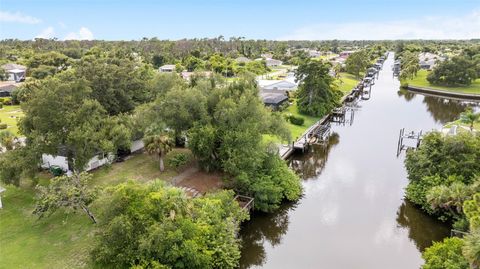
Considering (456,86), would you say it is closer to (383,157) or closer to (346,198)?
(383,157)

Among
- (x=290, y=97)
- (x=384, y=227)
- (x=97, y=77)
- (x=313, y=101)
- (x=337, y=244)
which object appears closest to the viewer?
(x=337, y=244)

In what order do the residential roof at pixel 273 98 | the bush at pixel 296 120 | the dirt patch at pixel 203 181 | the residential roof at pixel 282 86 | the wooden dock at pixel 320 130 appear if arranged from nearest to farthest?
1. the dirt patch at pixel 203 181
2. the wooden dock at pixel 320 130
3. the bush at pixel 296 120
4. the residential roof at pixel 273 98
5. the residential roof at pixel 282 86

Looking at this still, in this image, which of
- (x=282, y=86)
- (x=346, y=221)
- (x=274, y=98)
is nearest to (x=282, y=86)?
(x=282, y=86)

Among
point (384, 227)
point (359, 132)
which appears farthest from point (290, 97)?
point (384, 227)

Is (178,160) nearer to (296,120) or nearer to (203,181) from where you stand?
(203,181)

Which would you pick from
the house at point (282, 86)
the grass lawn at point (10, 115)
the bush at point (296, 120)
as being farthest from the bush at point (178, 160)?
the house at point (282, 86)

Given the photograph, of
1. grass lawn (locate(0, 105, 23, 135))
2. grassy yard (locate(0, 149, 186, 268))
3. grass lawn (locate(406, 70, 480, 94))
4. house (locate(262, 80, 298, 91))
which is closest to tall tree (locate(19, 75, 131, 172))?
grassy yard (locate(0, 149, 186, 268))

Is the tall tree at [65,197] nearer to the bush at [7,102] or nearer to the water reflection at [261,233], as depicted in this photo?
the water reflection at [261,233]
